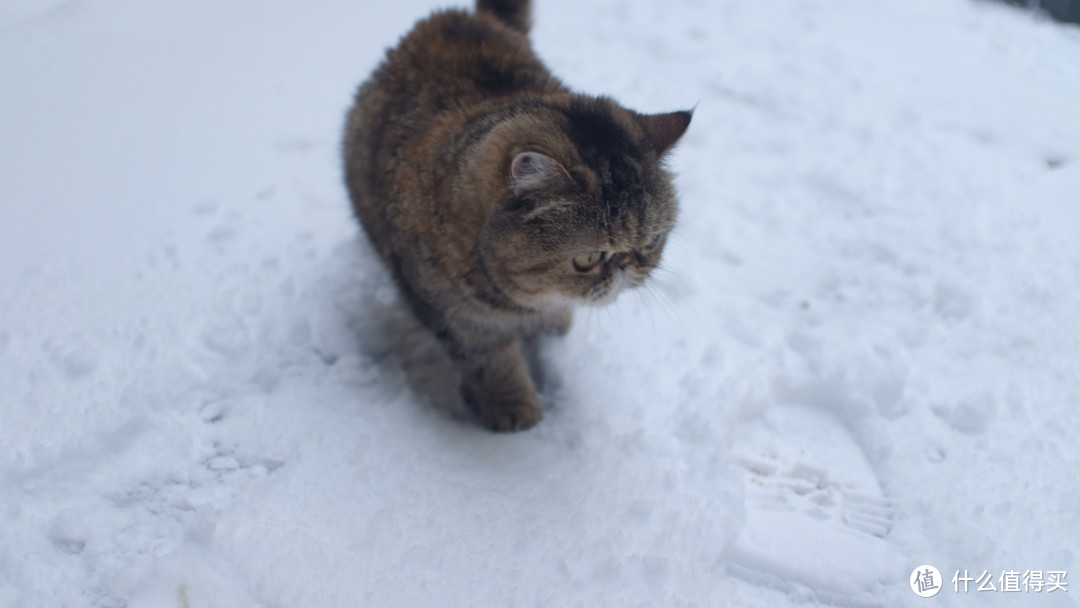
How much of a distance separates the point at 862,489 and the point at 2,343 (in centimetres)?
265

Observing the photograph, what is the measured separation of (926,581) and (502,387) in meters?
1.34

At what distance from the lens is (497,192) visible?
2018 millimetres

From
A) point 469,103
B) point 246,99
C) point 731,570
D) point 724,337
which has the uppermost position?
point 469,103

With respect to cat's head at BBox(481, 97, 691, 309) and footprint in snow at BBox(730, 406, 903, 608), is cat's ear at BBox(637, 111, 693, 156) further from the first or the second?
footprint in snow at BBox(730, 406, 903, 608)

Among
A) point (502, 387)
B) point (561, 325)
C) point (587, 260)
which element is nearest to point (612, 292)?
point (587, 260)

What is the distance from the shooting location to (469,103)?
2375mm

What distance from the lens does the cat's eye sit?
199 centimetres

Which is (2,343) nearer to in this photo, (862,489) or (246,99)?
(246,99)

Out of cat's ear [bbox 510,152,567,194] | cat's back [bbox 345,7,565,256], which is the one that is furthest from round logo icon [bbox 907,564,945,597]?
cat's back [bbox 345,7,565,256]

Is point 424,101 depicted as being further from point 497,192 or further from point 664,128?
point 664,128

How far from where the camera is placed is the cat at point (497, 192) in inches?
76.8

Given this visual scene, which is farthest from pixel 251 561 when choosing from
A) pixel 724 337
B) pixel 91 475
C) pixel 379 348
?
pixel 724 337

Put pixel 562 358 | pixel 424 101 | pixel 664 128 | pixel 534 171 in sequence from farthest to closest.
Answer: pixel 562 358 < pixel 424 101 < pixel 664 128 < pixel 534 171
